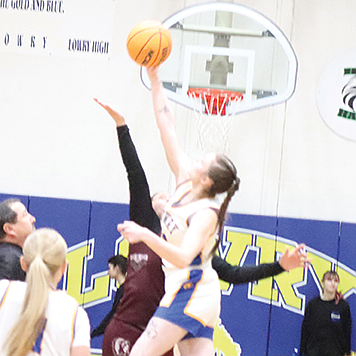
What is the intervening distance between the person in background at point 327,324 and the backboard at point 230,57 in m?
2.07

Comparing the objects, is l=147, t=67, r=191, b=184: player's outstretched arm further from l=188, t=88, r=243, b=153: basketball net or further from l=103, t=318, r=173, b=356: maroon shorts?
l=188, t=88, r=243, b=153: basketball net

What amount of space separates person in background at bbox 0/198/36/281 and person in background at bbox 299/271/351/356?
3.74 m

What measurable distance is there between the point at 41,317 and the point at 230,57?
14.4ft

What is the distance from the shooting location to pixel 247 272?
3.69 meters

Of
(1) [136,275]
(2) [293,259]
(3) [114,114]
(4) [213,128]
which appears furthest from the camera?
(4) [213,128]

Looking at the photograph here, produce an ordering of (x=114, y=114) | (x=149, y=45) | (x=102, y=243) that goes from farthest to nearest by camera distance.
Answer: (x=102, y=243) < (x=149, y=45) < (x=114, y=114)

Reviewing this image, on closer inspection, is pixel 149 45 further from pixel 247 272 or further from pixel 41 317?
pixel 41 317

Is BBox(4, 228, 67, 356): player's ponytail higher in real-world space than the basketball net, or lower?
lower

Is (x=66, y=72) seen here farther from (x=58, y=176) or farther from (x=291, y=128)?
(x=291, y=128)

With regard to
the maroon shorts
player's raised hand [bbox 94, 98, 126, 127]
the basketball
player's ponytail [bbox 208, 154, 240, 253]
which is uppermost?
the basketball

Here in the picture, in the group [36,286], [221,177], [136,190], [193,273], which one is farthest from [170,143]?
[36,286]

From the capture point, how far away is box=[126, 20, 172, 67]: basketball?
166 inches

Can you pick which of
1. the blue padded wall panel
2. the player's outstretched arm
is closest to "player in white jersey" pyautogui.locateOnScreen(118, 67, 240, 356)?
the player's outstretched arm

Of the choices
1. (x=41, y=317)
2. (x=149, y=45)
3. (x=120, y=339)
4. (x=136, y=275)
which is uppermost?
(x=149, y=45)
